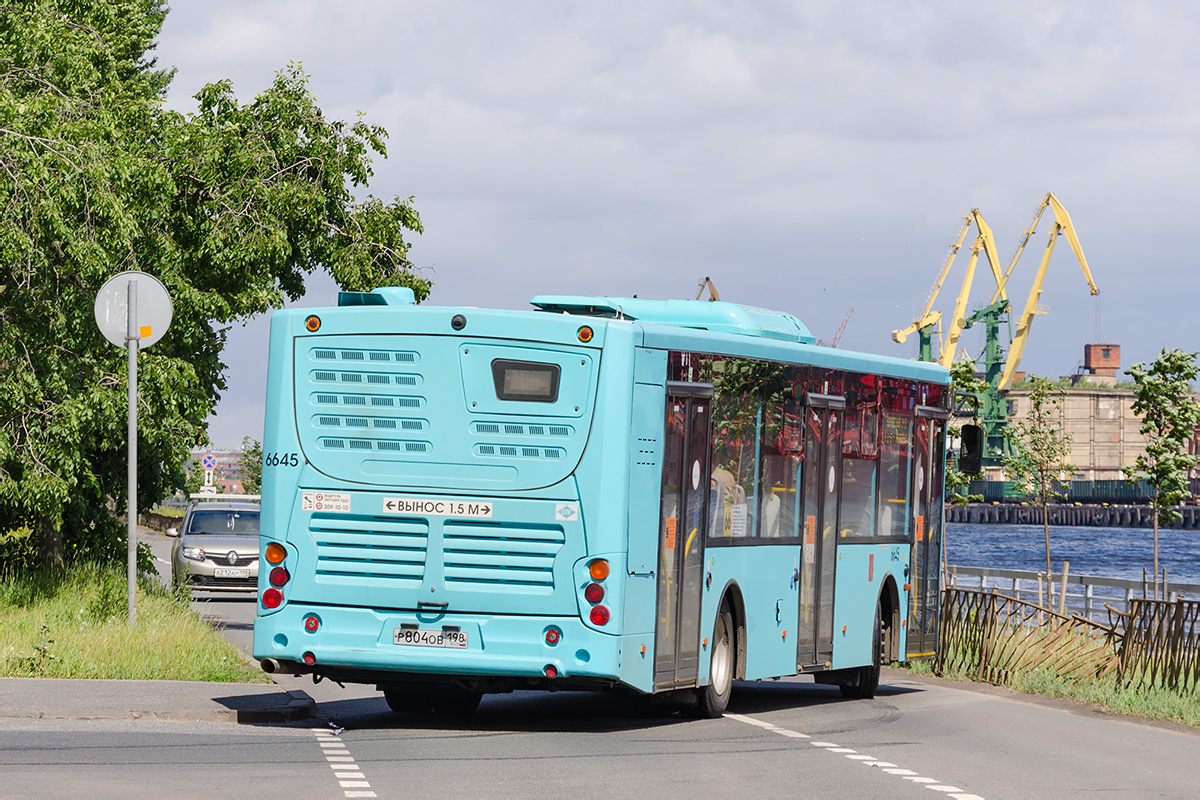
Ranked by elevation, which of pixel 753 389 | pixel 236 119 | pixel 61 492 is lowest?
pixel 61 492

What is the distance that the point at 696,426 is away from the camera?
12844mm

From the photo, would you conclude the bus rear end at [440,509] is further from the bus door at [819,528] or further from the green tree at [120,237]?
the green tree at [120,237]

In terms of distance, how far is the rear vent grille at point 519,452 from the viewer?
12.0 metres

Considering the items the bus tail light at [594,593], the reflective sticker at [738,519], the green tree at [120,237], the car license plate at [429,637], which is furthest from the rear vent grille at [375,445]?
the green tree at [120,237]

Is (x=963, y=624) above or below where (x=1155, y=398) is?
below

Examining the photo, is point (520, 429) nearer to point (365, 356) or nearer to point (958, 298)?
point (365, 356)

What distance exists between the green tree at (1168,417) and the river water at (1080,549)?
27428 millimetres

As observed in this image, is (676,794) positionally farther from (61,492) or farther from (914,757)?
(61,492)

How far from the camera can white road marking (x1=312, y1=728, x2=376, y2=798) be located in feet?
30.4

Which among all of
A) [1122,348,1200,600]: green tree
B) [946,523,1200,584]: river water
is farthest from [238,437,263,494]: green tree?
[1122,348,1200,600]: green tree

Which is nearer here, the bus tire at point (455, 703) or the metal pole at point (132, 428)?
the bus tire at point (455, 703)

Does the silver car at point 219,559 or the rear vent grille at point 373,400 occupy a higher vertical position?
the rear vent grille at point 373,400

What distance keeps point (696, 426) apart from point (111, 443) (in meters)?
8.16

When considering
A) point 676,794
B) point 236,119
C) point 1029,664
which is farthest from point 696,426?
point 236,119
